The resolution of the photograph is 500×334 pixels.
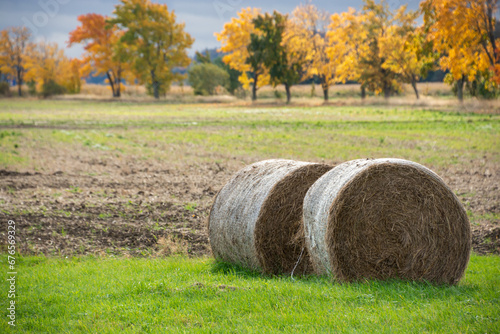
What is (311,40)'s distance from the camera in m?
57.0

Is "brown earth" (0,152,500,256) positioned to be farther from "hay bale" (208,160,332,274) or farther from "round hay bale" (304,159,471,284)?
"round hay bale" (304,159,471,284)

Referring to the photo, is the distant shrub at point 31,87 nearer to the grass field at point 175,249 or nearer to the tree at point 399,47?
the tree at point 399,47

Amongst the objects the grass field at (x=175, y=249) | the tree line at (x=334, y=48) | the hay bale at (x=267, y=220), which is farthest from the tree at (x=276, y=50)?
the hay bale at (x=267, y=220)

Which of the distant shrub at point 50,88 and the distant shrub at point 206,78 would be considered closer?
the distant shrub at point 206,78

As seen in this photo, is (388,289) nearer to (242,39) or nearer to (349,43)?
(349,43)

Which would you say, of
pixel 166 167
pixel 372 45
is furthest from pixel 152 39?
pixel 166 167

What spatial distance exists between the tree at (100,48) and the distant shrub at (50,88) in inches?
192

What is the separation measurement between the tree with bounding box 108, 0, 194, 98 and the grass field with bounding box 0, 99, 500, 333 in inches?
1954

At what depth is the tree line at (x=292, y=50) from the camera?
1073 inches

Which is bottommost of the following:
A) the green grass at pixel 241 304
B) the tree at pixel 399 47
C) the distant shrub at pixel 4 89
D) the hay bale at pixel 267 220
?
the green grass at pixel 241 304

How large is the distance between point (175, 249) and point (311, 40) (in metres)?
51.7

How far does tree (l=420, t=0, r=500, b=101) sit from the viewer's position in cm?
2519

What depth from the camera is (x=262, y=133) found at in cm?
2456

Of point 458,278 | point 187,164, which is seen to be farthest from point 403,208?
point 187,164
